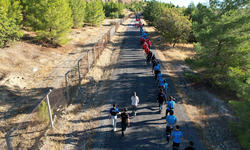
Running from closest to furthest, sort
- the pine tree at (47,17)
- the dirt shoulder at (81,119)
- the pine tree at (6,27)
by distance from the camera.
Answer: the dirt shoulder at (81,119) → the pine tree at (6,27) → the pine tree at (47,17)

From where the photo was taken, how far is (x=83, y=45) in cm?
2995

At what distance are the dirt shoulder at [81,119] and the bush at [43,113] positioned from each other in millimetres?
789

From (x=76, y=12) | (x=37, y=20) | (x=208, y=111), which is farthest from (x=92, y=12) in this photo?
(x=208, y=111)

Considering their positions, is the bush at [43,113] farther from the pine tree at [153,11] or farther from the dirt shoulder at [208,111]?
the pine tree at [153,11]

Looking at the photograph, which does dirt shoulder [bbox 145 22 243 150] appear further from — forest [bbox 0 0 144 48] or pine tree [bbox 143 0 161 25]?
pine tree [bbox 143 0 161 25]

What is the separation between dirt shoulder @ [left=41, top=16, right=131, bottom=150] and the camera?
769 cm

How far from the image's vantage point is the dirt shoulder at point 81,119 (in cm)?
769

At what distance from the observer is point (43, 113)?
7.92 m

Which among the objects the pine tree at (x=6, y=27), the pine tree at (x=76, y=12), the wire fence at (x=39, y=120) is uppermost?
the pine tree at (x=76, y=12)

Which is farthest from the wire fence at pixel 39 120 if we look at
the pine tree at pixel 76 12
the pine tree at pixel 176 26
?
the pine tree at pixel 76 12

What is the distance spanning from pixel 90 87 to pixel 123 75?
3.62m

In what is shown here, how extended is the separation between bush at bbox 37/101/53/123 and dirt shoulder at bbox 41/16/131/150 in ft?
2.59

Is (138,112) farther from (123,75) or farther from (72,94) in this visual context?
(123,75)

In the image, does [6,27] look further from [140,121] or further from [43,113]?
[140,121]
